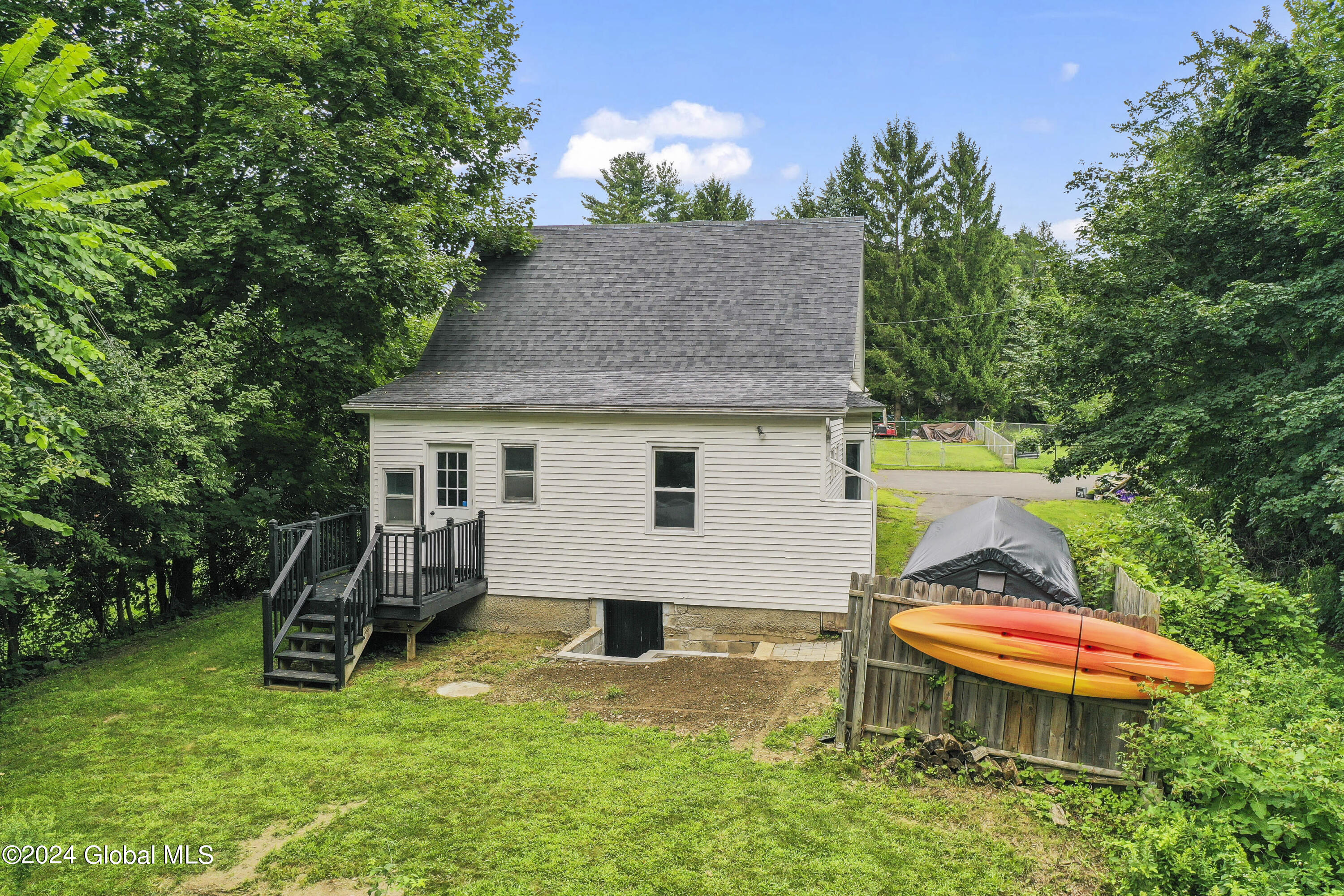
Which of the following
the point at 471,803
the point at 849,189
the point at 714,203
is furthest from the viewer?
the point at 849,189

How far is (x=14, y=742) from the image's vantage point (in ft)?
24.3

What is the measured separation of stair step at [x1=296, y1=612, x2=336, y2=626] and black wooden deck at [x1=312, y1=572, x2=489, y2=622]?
200 mm

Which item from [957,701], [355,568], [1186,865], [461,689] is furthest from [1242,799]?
[355,568]

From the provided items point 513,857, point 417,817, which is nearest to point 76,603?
point 417,817

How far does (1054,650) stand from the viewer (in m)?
5.82

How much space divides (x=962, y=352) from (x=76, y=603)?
41714mm

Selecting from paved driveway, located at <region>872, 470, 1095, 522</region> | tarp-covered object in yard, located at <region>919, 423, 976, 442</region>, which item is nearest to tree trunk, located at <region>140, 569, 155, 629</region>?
paved driveway, located at <region>872, 470, 1095, 522</region>

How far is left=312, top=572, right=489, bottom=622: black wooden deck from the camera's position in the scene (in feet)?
32.0

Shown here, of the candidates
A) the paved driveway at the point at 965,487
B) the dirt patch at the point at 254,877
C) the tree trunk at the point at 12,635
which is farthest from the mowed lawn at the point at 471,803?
the paved driveway at the point at 965,487

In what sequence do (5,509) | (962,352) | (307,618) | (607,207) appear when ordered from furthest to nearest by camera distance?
(607,207) → (962,352) → (307,618) → (5,509)

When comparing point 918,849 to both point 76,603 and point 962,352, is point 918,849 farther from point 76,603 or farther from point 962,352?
point 962,352

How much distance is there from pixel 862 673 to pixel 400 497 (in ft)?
25.6

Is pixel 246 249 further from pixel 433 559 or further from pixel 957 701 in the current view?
pixel 957 701

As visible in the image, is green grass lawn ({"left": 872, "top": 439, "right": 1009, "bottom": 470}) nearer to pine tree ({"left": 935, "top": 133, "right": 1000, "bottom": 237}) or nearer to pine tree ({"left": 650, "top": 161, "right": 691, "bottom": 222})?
pine tree ({"left": 935, "top": 133, "right": 1000, "bottom": 237})
